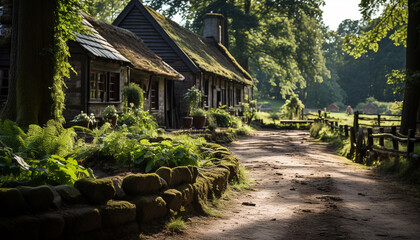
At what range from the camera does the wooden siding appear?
858 inches

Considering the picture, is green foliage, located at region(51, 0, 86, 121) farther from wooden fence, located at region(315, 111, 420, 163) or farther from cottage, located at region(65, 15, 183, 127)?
wooden fence, located at region(315, 111, 420, 163)

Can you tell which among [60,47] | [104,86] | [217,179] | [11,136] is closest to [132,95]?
[104,86]

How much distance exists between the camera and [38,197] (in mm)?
3393

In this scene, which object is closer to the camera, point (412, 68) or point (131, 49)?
point (412, 68)

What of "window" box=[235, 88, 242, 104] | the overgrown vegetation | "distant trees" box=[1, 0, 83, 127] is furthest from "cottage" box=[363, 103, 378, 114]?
"distant trees" box=[1, 0, 83, 127]

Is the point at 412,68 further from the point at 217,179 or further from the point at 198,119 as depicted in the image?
the point at 217,179

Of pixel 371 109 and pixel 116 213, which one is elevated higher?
pixel 371 109

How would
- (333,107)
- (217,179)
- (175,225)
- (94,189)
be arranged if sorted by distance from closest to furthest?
(94,189)
(175,225)
(217,179)
(333,107)

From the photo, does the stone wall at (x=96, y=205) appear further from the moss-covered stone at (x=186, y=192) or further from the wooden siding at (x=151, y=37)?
the wooden siding at (x=151, y=37)

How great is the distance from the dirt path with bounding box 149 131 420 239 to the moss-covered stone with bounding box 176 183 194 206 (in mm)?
287

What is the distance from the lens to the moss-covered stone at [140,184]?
4.54 meters

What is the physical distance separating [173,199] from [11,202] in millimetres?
2238

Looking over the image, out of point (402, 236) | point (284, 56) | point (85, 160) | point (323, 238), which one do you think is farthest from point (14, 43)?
point (284, 56)

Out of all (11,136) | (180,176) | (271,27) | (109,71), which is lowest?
(180,176)
